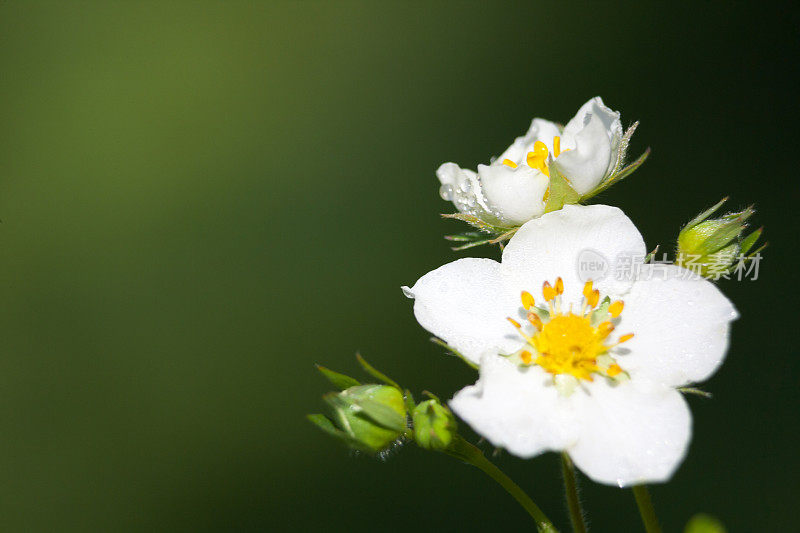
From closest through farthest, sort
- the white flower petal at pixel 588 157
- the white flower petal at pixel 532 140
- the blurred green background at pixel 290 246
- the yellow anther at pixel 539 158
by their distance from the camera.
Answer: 1. the white flower petal at pixel 588 157
2. the yellow anther at pixel 539 158
3. the white flower petal at pixel 532 140
4. the blurred green background at pixel 290 246

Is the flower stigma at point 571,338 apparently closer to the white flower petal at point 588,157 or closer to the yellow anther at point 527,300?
the yellow anther at point 527,300

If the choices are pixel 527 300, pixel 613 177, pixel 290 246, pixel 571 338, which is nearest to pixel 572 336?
pixel 571 338

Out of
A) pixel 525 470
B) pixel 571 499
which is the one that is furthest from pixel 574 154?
pixel 525 470

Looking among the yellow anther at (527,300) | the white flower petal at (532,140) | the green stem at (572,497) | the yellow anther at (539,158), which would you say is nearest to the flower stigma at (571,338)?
the yellow anther at (527,300)

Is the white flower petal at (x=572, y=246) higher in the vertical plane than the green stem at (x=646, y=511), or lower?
higher

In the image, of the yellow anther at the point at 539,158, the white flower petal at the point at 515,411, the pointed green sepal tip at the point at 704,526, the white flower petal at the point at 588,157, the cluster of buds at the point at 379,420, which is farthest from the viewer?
the yellow anther at the point at 539,158

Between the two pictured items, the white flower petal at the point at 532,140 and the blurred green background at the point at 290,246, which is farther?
the blurred green background at the point at 290,246
